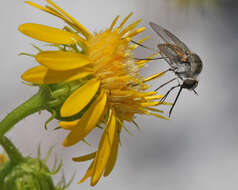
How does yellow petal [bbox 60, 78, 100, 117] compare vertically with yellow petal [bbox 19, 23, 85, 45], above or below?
below

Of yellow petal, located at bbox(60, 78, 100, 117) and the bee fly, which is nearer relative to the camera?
yellow petal, located at bbox(60, 78, 100, 117)

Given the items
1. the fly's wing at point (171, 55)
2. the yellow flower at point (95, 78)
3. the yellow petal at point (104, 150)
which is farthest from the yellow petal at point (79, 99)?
the fly's wing at point (171, 55)

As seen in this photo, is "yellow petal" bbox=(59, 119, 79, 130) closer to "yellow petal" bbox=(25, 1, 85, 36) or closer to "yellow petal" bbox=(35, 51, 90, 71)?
"yellow petal" bbox=(35, 51, 90, 71)

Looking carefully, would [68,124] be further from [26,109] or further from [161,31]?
[161,31]

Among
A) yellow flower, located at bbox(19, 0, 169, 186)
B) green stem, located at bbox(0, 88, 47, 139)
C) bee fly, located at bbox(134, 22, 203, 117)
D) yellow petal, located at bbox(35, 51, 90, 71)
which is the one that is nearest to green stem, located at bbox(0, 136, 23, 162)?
green stem, located at bbox(0, 88, 47, 139)

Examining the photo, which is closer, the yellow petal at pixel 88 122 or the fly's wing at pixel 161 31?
the yellow petal at pixel 88 122

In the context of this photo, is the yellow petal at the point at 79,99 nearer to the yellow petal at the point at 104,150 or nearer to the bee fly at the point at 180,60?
the yellow petal at the point at 104,150
